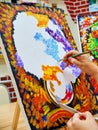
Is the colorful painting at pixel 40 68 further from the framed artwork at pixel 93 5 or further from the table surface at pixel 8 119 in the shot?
the framed artwork at pixel 93 5

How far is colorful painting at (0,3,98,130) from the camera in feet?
3.01

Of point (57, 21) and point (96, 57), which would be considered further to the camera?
point (96, 57)

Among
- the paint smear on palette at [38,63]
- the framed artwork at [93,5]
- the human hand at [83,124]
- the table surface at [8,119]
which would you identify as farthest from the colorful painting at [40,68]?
the framed artwork at [93,5]

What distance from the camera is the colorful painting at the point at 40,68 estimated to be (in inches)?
36.1

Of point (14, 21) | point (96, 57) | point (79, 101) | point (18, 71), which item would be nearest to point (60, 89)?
point (79, 101)

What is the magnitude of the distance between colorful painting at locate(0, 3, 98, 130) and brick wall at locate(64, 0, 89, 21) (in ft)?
6.83

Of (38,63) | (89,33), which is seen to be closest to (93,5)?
(89,33)

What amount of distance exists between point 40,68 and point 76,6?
2.40 meters

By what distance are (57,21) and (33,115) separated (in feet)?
1.73

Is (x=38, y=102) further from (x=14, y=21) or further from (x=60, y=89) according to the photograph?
(x=14, y=21)

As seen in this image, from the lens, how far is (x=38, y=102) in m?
0.93

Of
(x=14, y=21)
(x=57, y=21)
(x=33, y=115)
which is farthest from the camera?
(x=57, y=21)

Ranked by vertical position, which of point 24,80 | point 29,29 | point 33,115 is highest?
point 29,29

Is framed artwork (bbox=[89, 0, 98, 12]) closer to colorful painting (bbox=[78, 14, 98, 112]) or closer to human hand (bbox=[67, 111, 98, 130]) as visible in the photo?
colorful painting (bbox=[78, 14, 98, 112])
